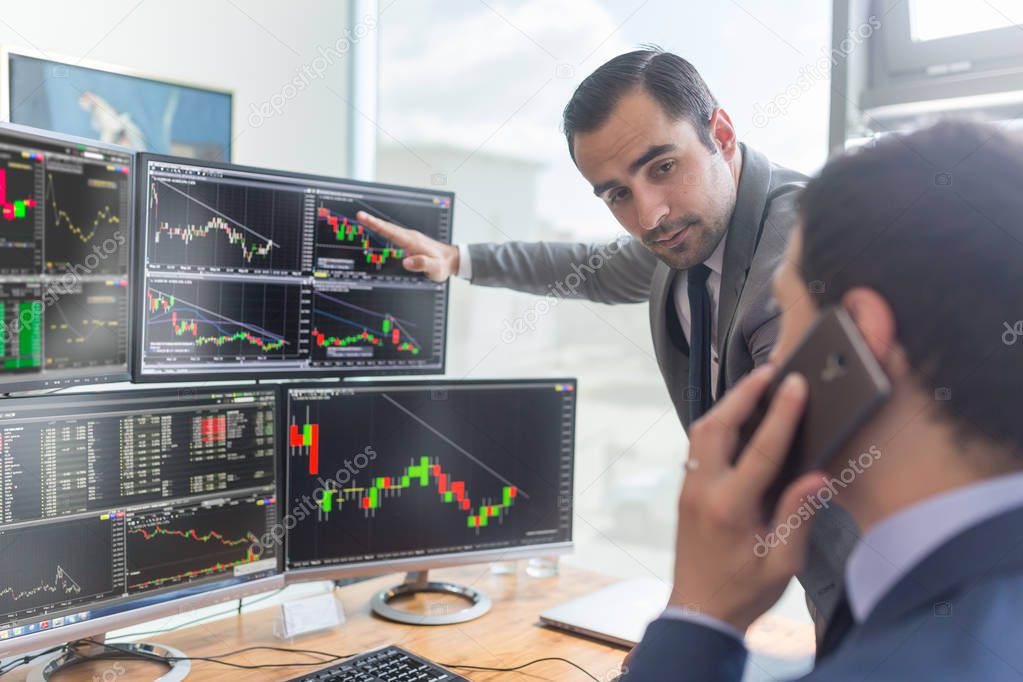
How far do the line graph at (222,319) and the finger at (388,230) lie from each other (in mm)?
184

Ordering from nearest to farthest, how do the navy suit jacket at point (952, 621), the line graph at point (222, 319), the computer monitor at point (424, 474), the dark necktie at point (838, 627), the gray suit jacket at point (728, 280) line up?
the navy suit jacket at point (952, 621) < the dark necktie at point (838, 627) < the gray suit jacket at point (728, 280) < the line graph at point (222, 319) < the computer monitor at point (424, 474)

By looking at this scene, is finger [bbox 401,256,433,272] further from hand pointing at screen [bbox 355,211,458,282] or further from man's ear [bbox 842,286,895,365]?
man's ear [bbox 842,286,895,365]

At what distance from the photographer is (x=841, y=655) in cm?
60

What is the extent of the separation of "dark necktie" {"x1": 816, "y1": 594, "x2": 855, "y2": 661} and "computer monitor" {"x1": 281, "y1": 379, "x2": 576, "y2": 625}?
37.4 inches

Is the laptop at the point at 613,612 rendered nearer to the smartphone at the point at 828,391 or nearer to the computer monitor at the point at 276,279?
the computer monitor at the point at 276,279

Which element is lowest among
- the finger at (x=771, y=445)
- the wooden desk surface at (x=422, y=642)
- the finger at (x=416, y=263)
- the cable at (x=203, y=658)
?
the wooden desk surface at (x=422, y=642)

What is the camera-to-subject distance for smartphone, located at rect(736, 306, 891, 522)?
1.89ft

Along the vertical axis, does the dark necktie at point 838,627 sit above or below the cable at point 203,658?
above

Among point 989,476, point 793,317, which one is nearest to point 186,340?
point 793,317

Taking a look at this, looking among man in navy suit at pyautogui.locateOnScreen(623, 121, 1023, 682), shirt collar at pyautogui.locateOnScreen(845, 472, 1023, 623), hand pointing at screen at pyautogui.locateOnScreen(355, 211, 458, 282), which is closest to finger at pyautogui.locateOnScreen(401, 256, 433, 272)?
hand pointing at screen at pyautogui.locateOnScreen(355, 211, 458, 282)

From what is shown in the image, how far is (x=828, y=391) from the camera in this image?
612 millimetres

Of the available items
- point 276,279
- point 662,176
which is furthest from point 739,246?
point 276,279

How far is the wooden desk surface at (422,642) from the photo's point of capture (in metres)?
1.30

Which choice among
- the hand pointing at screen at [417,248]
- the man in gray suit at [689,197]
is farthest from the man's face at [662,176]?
the hand pointing at screen at [417,248]
